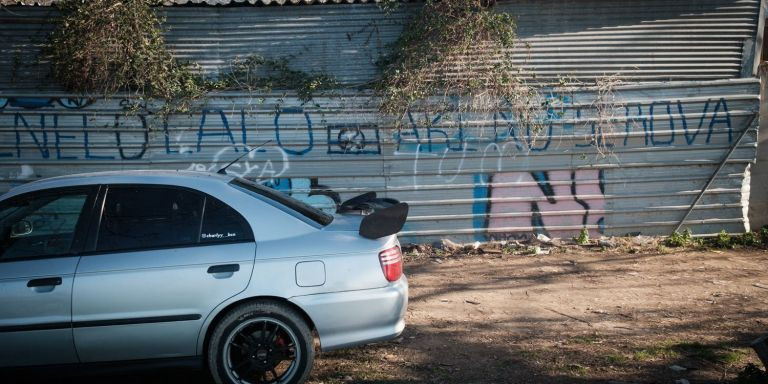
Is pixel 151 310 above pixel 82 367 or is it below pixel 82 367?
above

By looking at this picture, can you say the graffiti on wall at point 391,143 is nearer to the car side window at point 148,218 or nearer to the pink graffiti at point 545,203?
the pink graffiti at point 545,203

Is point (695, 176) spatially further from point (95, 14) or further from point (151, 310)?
point (95, 14)

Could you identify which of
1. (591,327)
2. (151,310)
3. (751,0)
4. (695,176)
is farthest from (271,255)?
(751,0)

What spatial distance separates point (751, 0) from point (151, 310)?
8.62m

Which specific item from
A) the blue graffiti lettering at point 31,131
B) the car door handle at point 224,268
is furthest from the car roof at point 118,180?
the blue graffiti lettering at point 31,131

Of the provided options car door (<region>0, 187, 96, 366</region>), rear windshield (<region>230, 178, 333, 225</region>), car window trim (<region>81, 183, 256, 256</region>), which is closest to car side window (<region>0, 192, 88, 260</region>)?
car door (<region>0, 187, 96, 366</region>)

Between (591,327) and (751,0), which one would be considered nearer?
(591,327)

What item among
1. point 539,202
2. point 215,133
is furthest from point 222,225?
point 539,202

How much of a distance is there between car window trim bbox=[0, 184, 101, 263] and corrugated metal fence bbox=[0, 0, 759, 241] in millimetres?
3961

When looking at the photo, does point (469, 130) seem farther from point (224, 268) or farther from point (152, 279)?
point (152, 279)

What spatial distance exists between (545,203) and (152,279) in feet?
19.1

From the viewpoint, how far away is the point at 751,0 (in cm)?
910

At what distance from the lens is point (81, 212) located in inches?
185

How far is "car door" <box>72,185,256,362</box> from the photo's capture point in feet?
14.6
